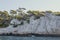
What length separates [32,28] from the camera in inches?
2275

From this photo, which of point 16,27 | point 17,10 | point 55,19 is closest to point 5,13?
point 17,10

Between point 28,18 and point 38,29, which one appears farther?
point 28,18

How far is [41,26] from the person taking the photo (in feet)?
187

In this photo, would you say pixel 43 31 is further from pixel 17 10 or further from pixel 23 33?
pixel 17 10

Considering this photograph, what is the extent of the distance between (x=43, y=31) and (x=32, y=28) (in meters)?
3.59

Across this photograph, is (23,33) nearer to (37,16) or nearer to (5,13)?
(37,16)

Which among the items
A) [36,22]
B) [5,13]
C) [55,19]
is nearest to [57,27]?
[55,19]

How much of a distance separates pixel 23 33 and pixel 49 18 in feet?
22.8

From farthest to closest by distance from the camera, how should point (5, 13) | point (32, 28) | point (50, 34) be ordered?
point (5, 13) < point (32, 28) < point (50, 34)

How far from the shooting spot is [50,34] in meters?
54.0

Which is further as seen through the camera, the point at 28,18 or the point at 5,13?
the point at 5,13

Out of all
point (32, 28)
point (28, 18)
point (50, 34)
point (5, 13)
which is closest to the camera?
point (50, 34)

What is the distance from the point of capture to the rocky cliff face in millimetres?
55062

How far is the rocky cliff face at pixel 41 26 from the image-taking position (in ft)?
181
